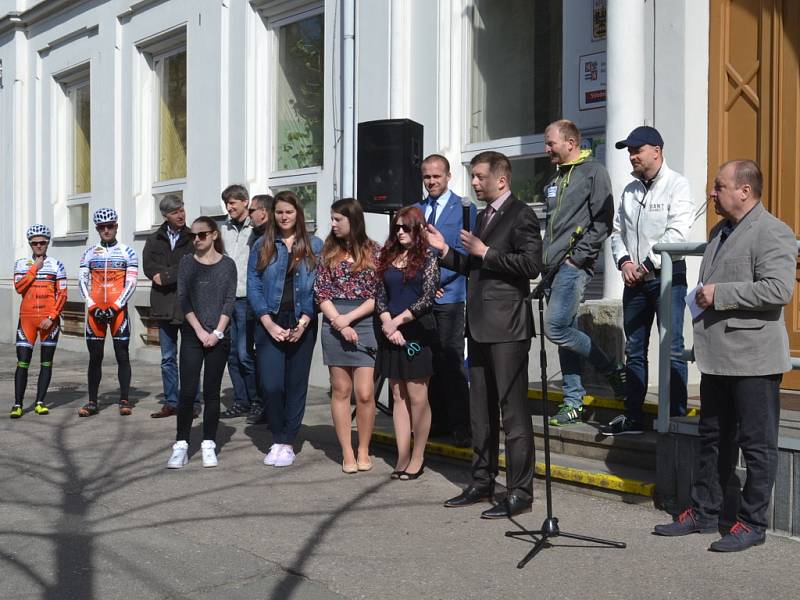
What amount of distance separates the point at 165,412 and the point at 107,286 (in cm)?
123

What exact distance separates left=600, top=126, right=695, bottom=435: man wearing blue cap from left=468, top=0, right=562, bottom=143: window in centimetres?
350

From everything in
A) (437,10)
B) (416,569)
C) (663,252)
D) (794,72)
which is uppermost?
(437,10)

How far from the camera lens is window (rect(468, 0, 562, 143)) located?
30.8 ft

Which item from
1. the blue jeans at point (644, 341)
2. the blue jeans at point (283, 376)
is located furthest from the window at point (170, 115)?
the blue jeans at point (644, 341)

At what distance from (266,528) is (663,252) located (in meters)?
2.69

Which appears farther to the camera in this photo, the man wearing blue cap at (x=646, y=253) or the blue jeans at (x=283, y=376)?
the blue jeans at (x=283, y=376)

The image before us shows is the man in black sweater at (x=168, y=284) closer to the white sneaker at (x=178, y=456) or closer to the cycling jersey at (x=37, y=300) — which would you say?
the cycling jersey at (x=37, y=300)

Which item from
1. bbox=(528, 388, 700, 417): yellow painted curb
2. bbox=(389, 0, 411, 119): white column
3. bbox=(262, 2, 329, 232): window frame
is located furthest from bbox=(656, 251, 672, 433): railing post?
bbox=(262, 2, 329, 232): window frame

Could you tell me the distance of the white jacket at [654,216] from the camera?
5.71m

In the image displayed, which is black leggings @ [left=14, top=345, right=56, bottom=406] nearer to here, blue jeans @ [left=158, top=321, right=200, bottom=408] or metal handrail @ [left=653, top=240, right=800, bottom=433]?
blue jeans @ [left=158, top=321, right=200, bottom=408]

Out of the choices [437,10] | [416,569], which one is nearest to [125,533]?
[416,569]

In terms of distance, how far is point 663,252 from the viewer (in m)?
5.57

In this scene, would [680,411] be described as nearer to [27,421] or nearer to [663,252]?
[663,252]

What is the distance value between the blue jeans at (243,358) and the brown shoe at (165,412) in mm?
575
